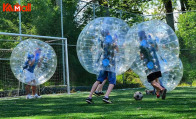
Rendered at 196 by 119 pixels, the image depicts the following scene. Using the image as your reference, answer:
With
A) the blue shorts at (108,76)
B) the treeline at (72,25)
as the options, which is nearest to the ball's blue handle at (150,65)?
the blue shorts at (108,76)

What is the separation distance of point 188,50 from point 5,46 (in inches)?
393

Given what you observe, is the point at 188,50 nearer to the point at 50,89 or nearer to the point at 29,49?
the point at 50,89

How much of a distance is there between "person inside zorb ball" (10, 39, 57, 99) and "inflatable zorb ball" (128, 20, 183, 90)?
3.57 m

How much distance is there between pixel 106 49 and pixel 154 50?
1.29 meters

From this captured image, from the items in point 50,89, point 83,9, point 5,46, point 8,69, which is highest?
point 83,9

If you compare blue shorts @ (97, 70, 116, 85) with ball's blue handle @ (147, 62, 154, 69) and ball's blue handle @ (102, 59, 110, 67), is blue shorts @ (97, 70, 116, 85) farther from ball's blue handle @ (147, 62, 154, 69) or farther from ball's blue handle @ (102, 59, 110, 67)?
ball's blue handle @ (147, 62, 154, 69)

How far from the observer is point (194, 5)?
24844 millimetres

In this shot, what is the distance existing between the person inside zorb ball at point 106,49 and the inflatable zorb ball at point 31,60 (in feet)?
9.72

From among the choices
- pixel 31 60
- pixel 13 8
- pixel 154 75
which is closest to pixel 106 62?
pixel 154 75

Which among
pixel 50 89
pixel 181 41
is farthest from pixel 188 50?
pixel 50 89

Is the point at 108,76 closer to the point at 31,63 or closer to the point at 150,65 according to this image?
the point at 150,65

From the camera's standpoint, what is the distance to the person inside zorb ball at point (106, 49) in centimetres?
758

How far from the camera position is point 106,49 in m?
7.54

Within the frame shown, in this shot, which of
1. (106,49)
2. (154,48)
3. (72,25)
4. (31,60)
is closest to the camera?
(106,49)
